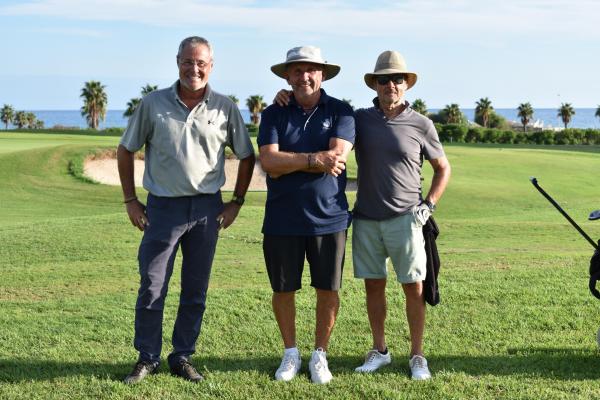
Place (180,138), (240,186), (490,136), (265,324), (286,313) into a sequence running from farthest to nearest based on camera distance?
(490,136)
(265,324)
(240,186)
(286,313)
(180,138)

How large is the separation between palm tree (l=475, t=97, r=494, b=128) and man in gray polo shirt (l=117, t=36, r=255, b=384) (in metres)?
86.8

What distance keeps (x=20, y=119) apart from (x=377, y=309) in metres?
126

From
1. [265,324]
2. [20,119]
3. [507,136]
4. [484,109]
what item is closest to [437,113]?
[484,109]

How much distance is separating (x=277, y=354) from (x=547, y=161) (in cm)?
2730

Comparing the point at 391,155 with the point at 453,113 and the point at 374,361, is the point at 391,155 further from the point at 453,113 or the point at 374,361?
the point at 453,113

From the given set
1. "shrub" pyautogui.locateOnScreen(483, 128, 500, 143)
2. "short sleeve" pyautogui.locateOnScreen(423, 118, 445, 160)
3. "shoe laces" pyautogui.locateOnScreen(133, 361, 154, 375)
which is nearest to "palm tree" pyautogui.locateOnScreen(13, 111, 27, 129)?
"shrub" pyautogui.locateOnScreen(483, 128, 500, 143)

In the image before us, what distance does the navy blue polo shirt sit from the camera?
5.45 metres

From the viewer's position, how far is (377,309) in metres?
5.98

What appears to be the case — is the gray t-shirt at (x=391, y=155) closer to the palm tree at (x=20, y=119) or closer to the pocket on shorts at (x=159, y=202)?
the pocket on shorts at (x=159, y=202)

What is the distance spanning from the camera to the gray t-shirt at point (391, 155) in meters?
5.57

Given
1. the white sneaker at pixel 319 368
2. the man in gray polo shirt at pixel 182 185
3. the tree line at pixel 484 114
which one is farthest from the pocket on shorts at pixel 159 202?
the tree line at pixel 484 114

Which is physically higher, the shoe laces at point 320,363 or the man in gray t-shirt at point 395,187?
the man in gray t-shirt at point 395,187

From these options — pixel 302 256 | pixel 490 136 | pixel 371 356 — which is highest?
pixel 302 256

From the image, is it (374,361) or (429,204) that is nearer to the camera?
(429,204)
